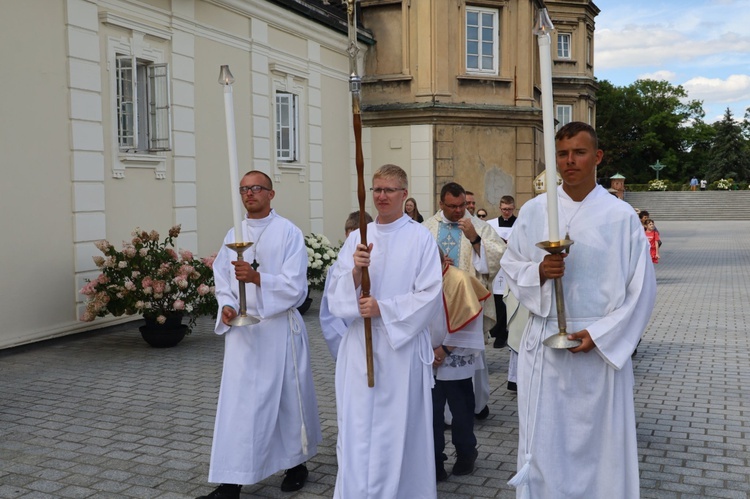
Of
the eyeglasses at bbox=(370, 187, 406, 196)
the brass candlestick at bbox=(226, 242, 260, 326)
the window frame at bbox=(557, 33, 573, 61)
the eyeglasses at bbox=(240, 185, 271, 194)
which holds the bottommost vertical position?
the brass candlestick at bbox=(226, 242, 260, 326)

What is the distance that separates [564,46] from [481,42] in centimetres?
2265

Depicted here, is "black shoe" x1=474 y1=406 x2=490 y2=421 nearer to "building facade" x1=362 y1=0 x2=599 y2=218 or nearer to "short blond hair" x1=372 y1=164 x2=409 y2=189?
"short blond hair" x1=372 y1=164 x2=409 y2=189

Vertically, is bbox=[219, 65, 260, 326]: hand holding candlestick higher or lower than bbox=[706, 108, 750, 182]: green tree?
lower

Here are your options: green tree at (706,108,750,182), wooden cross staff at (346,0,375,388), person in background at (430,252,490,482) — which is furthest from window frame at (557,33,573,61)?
green tree at (706,108,750,182)

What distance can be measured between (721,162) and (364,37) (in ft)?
236

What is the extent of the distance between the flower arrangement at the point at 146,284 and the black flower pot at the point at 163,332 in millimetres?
98

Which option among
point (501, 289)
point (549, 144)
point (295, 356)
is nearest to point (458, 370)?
point (295, 356)

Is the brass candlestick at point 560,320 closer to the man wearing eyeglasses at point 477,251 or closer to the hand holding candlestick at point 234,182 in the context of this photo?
the hand holding candlestick at point 234,182

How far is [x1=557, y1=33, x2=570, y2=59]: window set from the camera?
41.1m

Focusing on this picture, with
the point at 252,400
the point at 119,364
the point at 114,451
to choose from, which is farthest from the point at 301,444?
the point at 119,364

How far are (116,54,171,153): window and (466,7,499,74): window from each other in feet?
31.4

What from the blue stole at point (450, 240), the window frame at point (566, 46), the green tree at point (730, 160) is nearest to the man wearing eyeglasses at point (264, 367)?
the blue stole at point (450, 240)

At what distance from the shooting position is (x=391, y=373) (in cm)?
472

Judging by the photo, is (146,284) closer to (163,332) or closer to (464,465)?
(163,332)
